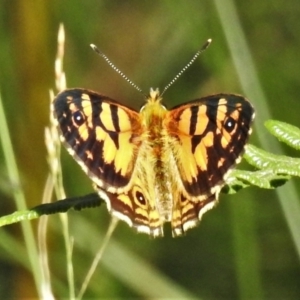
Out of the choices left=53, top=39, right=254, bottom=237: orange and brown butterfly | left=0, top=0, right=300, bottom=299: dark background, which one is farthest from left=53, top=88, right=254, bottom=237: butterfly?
left=0, top=0, right=300, bottom=299: dark background

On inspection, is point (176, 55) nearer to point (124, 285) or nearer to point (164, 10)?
point (164, 10)

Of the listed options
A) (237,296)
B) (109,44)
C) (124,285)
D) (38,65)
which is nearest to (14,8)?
(38,65)

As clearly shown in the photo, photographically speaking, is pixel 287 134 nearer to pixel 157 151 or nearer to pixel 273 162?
pixel 273 162

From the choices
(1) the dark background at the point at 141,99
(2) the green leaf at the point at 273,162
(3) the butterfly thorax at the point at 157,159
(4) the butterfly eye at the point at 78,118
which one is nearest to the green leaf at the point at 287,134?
(2) the green leaf at the point at 273,162

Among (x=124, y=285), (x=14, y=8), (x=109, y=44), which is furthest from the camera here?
(x=109, y=44)

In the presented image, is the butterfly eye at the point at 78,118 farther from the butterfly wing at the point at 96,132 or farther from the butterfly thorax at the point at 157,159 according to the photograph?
the butterfly thorax at the point at 157,159

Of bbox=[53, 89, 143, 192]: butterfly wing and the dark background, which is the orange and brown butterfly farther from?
the dark background

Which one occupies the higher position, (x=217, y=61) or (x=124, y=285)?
(x=217, y=61)
